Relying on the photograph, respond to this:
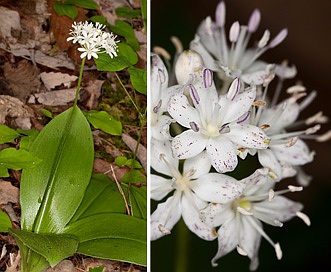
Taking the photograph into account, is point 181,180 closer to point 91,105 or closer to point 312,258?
point 91,105

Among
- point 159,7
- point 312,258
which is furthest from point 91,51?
point 312,258

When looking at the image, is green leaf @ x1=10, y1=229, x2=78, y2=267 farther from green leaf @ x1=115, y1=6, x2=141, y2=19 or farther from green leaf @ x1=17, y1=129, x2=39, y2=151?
green leaf @ x1=115, y1=6, x2=141, y2=19

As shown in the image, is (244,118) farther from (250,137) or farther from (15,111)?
(15,111)

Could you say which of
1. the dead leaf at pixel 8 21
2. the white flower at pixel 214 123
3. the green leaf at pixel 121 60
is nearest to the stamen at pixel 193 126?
the white flower at pixel 214 123

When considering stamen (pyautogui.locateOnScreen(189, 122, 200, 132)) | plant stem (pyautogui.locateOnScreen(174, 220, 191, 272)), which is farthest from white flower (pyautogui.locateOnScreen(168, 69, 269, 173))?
plant stem (pyautogui.locateOnScreen(174, 220, 191, 272))

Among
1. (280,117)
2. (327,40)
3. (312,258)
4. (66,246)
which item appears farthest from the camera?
(327,40)

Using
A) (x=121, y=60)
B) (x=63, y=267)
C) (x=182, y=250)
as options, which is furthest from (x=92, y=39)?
A: (x=182, y=250)

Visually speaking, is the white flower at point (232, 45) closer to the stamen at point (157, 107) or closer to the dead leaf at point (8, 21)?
the stamen at point (157, 107)
